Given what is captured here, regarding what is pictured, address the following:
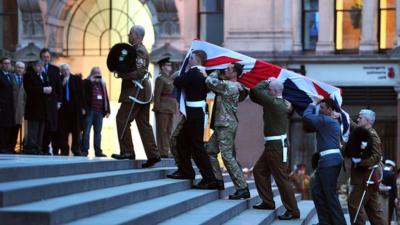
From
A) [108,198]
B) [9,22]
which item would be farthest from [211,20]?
[108,198]

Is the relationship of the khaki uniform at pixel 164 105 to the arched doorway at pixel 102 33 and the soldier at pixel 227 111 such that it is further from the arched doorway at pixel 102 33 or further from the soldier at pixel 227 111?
the arched doorway at pixel 102 33

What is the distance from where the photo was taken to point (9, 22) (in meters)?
28.2

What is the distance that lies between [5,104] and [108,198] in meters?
7.44

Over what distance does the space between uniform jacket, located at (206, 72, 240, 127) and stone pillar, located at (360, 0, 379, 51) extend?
1390cm

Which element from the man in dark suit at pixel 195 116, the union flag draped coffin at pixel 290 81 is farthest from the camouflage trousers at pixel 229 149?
the union flag draped coffin at pixel 290 81

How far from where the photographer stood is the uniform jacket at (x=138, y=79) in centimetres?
1273

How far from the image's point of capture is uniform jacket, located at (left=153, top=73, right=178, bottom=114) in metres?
16.5

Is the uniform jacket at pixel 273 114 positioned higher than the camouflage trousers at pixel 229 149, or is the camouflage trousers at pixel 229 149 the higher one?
the uniform jacket at pixel 273 114

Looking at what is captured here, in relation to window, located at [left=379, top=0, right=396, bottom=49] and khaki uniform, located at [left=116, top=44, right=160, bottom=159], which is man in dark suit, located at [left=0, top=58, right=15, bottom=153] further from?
window, located at [left=379, top=0, right=396, bottom=49]

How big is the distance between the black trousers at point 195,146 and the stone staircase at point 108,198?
323 mm

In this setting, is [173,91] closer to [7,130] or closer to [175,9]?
[7,130]

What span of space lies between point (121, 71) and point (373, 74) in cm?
1417

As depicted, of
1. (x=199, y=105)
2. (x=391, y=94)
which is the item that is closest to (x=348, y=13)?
(x=391, y=94)

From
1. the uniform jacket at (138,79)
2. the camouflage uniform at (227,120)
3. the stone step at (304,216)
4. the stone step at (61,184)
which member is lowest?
the stone step at (304,216)
